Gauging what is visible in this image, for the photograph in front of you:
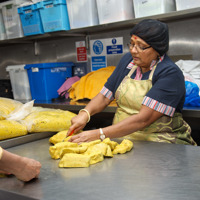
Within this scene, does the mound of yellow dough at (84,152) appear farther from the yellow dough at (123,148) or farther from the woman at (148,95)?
the woman at (148,95)

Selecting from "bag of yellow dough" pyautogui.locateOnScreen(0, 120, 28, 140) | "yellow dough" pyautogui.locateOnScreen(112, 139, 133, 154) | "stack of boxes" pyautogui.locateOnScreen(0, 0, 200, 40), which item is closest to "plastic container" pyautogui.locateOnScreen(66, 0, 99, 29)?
"stack of boxes" pyautogui.locateOnScreen(0, 0, 200, 40)

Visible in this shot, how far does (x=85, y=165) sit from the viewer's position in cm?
135

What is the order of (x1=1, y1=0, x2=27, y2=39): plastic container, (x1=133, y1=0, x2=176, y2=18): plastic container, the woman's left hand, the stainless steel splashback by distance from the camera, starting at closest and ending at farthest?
the woman's left hand, (x1=133, y1=0, x2=176, y2=18): plastic container, the stainless steel splashback, (x1=1, y1=0, x2=27, y2=39): plastic container

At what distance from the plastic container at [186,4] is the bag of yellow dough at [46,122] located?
128 centimetres

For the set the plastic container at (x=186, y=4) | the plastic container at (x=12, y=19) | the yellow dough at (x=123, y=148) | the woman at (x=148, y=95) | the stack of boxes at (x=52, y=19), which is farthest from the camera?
the plastic container at (x=12, y=19)

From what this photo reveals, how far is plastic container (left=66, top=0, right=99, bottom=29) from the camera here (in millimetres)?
3049

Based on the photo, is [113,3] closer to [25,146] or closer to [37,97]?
[37,97]

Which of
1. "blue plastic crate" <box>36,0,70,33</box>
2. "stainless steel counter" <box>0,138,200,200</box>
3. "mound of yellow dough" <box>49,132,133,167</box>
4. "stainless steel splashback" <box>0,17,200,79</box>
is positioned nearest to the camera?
"stainless steel counter" <box>0,138,200,200</box>

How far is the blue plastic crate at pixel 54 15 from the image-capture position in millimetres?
3182

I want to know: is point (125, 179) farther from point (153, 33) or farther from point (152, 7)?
point (152, 7)

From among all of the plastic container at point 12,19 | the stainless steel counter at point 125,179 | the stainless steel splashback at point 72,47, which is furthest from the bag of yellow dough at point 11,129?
the plastic container at point 12,19

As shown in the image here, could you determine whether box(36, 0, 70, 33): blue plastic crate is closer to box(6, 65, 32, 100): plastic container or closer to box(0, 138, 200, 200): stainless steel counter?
box(6, 65, 32, 100): plastic container

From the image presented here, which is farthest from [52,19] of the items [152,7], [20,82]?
[152,7]

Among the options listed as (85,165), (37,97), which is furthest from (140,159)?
(37,97)
